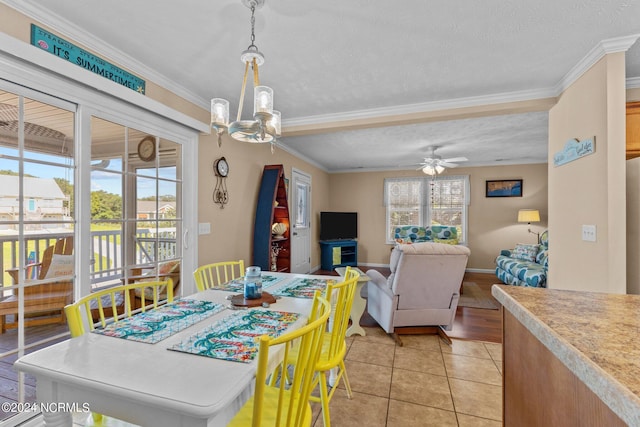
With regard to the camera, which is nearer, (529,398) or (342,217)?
(529,398)

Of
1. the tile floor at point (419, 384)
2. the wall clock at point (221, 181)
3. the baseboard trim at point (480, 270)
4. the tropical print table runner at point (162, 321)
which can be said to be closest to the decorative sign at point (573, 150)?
the tile floor at point (419, 384)

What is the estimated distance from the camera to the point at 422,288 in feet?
8.43

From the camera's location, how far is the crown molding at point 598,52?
1.89 m

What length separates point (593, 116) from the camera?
2.11 meters

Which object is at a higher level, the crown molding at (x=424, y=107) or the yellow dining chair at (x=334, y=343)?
the crown molding at (x=424, y=107)

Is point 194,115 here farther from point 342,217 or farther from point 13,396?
point 342,217

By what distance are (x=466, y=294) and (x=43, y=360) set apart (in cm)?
482

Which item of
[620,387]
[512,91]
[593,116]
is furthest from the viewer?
[512,91]

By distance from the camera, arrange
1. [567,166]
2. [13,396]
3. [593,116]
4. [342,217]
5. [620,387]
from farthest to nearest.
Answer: [342,217]
[567,166]
[593,116]
[13,396]
[620,387]

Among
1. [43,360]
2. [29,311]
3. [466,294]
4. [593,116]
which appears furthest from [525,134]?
[29,311]

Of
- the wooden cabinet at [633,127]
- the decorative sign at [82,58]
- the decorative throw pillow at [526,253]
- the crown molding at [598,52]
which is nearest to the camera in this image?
the decorative sign at [82,58]

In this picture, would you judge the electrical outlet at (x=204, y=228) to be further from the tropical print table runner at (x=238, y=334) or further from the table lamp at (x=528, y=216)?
the table lamp at (x=528, y=216)

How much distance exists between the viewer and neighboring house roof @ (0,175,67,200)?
5.06 feet

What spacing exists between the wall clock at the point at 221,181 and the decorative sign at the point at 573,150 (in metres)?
3.33
